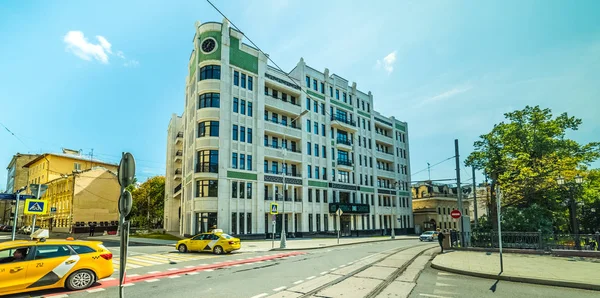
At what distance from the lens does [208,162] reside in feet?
114

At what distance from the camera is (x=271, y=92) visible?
42.3 meters

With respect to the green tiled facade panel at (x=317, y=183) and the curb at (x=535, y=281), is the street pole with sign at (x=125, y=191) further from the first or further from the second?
the green tiled facade panel at (x=317, y=183)

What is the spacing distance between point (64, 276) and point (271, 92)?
114ft

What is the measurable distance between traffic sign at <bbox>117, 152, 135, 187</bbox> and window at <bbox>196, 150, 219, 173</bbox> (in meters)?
30.0

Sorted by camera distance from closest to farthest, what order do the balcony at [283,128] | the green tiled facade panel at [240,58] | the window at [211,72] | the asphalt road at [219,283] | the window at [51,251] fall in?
the asphalt road at [219,283], the window at [51,251], the window at [211,72], the green tiled facade panel at [240,58], the balcony at [283,128]

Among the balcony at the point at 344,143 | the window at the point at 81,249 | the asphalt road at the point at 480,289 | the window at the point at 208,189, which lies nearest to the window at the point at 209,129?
the window at the point at 208,189

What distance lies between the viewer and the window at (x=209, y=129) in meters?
35.2

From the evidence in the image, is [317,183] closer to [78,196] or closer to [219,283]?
[219,283]

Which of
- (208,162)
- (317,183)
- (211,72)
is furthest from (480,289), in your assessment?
(317,183)

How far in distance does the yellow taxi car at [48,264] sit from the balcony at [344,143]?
4061 centimetres

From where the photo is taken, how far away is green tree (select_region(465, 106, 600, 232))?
25469 mm

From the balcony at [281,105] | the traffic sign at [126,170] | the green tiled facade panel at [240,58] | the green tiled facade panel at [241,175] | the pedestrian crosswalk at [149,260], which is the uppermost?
the green tiled facade panel at [240,58]

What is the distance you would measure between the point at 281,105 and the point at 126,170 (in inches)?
1472

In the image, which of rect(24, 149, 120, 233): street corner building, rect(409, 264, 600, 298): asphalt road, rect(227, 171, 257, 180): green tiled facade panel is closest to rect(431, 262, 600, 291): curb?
rect(409, 264, 600, 298): asphalt road
